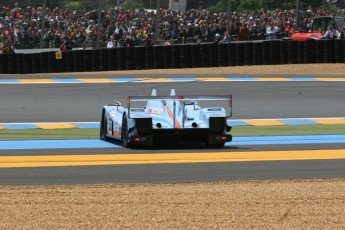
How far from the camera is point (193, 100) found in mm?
14633

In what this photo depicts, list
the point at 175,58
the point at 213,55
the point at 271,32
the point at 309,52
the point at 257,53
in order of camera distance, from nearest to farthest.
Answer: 1. the point at 175,58
2. the point at 213,55
3. the point at 257,53
4. the point at 309,52
5. the point at 271,32

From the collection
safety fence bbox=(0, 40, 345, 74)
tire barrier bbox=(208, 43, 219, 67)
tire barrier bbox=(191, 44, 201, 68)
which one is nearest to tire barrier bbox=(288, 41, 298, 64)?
safety fence bbox=(0, 40, 345, 74)

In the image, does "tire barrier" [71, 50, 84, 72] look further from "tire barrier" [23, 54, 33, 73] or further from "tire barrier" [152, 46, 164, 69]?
"tire barrier" [152, 46, 164, 69]

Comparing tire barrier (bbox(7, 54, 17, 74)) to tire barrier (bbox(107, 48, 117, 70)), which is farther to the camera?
tire barrier (bbox(107, 48, 117, 70))

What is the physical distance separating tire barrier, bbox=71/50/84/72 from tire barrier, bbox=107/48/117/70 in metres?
0.76

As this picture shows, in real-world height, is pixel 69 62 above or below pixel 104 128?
above

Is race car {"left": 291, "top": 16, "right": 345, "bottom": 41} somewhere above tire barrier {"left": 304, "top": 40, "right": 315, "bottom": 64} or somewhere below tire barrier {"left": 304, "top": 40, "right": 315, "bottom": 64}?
above

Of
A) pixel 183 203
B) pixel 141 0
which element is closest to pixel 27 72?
pixel 141 0

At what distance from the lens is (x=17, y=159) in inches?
475

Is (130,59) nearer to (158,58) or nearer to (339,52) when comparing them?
(158,58)

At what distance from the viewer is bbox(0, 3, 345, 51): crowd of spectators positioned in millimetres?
25891

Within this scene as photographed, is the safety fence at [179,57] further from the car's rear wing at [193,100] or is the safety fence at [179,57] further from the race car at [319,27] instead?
the race car at [319,27]

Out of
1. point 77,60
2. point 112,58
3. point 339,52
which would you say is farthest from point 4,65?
point 339,52

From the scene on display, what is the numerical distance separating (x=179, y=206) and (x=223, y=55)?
17486 mm
